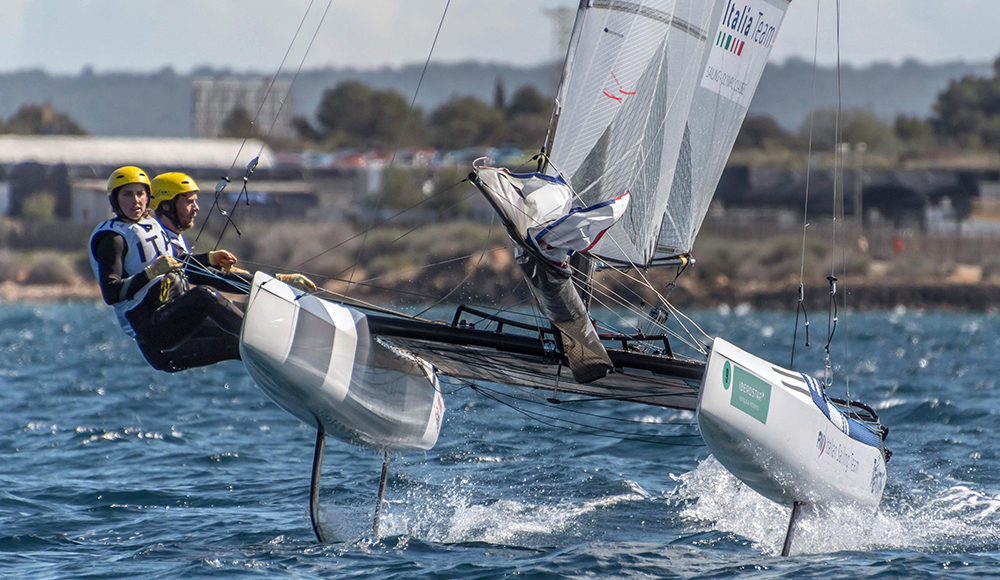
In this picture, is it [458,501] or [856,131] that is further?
[856,131]

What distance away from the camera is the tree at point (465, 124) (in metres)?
60.5

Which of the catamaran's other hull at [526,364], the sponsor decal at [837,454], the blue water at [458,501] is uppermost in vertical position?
the catamaran's other hull at [526,364]

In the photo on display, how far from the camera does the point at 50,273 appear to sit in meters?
36.1

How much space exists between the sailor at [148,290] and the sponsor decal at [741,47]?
259 cm

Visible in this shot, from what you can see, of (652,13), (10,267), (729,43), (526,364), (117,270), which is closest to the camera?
(117,270)

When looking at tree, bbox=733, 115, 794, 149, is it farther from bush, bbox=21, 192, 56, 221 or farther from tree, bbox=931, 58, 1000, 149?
bush, bbox=21, 192, 56, 221

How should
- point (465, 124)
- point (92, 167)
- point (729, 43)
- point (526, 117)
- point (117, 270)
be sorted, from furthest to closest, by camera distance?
point (526, 117) → point (465, 124) → point (92, 167) → point (729, 43) → point (117, 270)

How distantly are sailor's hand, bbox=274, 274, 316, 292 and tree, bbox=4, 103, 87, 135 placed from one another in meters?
68.1

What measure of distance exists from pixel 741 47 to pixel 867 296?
2744 cm

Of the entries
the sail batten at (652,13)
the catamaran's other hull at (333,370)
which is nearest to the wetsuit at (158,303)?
the catamaran's other hull at (333,370)

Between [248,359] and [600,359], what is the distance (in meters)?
1.34

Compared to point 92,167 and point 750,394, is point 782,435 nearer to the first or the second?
point 750,394

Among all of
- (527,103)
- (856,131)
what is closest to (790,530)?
(856,131)

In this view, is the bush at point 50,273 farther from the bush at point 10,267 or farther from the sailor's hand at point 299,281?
the sailor's hand at point 299,281
